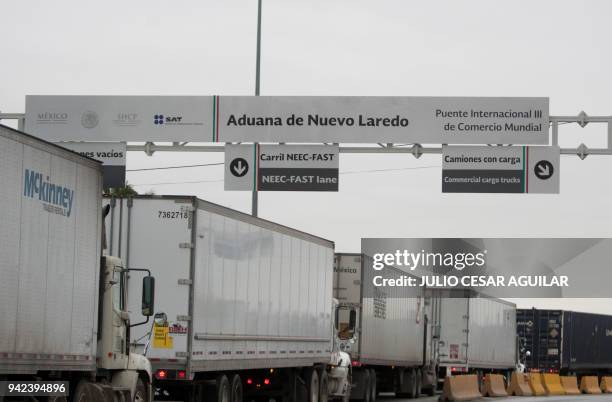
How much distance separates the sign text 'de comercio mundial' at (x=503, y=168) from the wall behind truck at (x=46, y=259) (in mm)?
17143

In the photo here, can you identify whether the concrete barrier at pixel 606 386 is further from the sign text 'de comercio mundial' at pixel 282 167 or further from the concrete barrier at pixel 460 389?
the sign text 'de comercio mundial' at pixel 282 167

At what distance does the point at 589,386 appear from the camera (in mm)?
51281

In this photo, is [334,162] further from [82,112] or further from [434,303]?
[434,303]

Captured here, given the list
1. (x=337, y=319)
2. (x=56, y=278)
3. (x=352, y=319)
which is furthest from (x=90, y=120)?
(x=56, y=278)

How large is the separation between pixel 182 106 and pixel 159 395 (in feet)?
41.3

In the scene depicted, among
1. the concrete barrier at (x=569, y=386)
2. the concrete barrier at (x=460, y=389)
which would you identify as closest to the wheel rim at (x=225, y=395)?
the concrete barrier at (x=460, y=389)

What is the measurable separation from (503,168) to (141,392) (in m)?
15.5

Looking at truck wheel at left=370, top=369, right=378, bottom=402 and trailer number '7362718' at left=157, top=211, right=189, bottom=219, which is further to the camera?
truck wheel at left=370, top=369, right=378, bottom=402

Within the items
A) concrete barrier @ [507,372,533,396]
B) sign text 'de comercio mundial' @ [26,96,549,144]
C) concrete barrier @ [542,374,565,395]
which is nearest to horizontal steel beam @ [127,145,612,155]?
sign text 'de comercio mundial' @ [26,96,549,144]

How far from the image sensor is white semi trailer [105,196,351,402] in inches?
747

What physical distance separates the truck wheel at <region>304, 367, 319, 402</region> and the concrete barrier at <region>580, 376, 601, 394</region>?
85.3ft

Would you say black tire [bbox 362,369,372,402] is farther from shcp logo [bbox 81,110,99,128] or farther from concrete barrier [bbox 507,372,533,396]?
concrete barrier [bbox 507,372,533,396]

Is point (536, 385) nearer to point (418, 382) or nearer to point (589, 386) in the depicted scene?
point (589, 386)

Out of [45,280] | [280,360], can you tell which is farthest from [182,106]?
[45,280]
